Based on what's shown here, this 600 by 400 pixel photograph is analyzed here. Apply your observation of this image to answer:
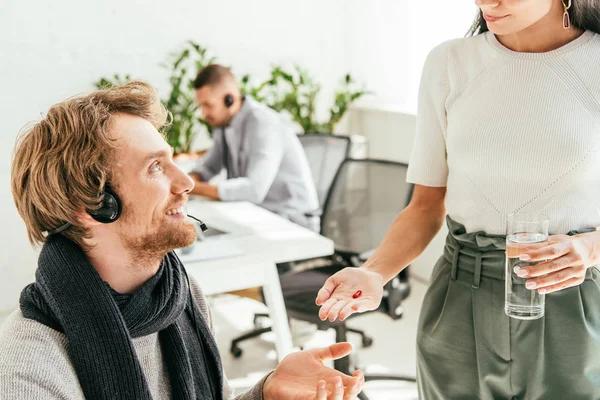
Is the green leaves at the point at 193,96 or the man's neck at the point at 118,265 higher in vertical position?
the man's neck at the point at 118,265

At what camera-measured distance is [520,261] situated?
1280 millimetres

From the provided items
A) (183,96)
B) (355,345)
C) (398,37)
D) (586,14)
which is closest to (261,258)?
(355,345)

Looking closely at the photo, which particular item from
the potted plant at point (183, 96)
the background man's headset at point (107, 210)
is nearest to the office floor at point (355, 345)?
the potted plant at point (183, 96)

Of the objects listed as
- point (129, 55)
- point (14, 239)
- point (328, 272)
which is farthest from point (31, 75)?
point (328, 272)

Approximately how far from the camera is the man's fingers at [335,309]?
1315 millimetres

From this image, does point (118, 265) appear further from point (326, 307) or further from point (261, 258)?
point (261, 258)

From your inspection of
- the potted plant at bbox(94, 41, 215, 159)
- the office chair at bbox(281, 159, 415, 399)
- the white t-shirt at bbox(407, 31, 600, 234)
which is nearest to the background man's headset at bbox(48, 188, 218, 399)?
the white t-shirt at bbox(407, 31, 600, 234)

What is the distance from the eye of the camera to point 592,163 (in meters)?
1.34

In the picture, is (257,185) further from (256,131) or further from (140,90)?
(140,90)

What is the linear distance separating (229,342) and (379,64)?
7.67 feet

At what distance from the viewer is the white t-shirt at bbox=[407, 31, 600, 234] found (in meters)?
1.35

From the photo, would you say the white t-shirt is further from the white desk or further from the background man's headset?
the white desk

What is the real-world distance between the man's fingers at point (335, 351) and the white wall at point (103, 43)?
3817 millimetres

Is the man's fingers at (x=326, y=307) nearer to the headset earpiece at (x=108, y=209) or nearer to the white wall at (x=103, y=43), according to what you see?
the headset earpiece at (x=108, y=209)
